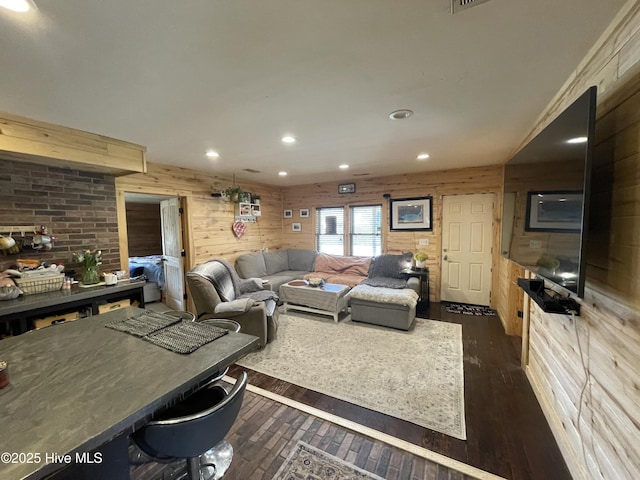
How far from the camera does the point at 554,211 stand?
4.80ft

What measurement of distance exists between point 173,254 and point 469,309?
512cm

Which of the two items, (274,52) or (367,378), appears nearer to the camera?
(274,52)

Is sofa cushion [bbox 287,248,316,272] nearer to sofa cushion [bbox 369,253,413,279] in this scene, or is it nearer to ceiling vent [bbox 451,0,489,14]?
sofa cushion [bbox 369,253,413,279]

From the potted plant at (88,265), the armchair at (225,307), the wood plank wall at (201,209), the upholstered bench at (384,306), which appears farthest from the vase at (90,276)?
the upholstered bench at (384,306)

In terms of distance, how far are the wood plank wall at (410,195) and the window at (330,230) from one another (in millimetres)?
144

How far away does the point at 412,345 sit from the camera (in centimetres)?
317

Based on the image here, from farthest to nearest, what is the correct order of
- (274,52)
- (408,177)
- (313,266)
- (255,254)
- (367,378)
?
(313,266)
(255,254)
(408,177)
(367,378)
(274,52)

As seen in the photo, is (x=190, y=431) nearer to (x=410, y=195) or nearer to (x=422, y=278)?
(x=422, y=278)

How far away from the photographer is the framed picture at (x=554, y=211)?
1238mm

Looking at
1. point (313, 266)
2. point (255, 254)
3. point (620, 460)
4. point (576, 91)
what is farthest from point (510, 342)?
point (255, 254)

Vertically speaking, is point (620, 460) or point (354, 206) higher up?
point (354, 206)

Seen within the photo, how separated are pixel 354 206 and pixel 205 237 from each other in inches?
119

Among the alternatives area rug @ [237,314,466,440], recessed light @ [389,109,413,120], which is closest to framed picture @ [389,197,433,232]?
area rug @ [237,314,466,440]

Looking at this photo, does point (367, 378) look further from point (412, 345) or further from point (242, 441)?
point (242, 441)
